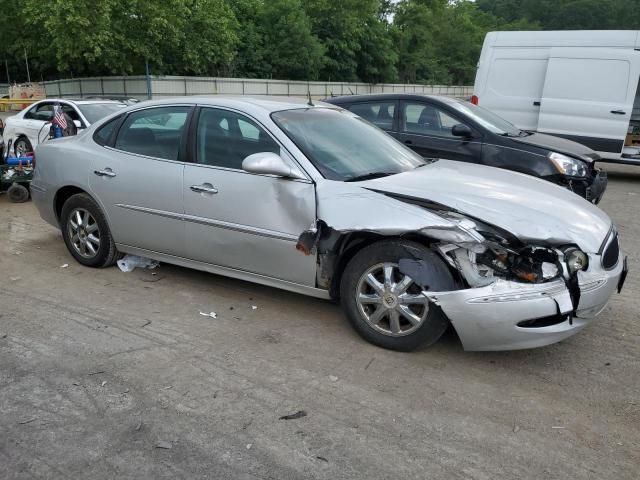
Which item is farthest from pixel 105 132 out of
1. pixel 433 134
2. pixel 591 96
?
pixel 591 96

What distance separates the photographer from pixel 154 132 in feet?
16.1

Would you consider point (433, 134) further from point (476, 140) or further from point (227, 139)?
point (227, 139)

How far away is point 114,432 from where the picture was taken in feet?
9.53

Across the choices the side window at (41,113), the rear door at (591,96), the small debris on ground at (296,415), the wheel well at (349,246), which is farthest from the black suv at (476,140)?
the side window at (41,113)

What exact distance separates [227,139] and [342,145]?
35.2 inches

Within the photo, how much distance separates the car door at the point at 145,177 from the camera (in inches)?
182

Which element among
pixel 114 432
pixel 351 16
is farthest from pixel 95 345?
pixel 351 16

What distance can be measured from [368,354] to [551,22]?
10103 cm

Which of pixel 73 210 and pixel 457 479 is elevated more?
pixel 73 210

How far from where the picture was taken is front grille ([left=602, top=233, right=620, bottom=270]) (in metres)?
3.59

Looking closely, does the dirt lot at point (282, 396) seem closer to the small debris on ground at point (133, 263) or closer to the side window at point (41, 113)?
the small debris on ground at point (133, 263)

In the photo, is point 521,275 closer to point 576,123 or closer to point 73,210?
point 73,210

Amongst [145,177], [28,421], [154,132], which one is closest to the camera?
[28,421]

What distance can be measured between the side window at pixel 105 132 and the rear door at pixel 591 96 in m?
8.19
